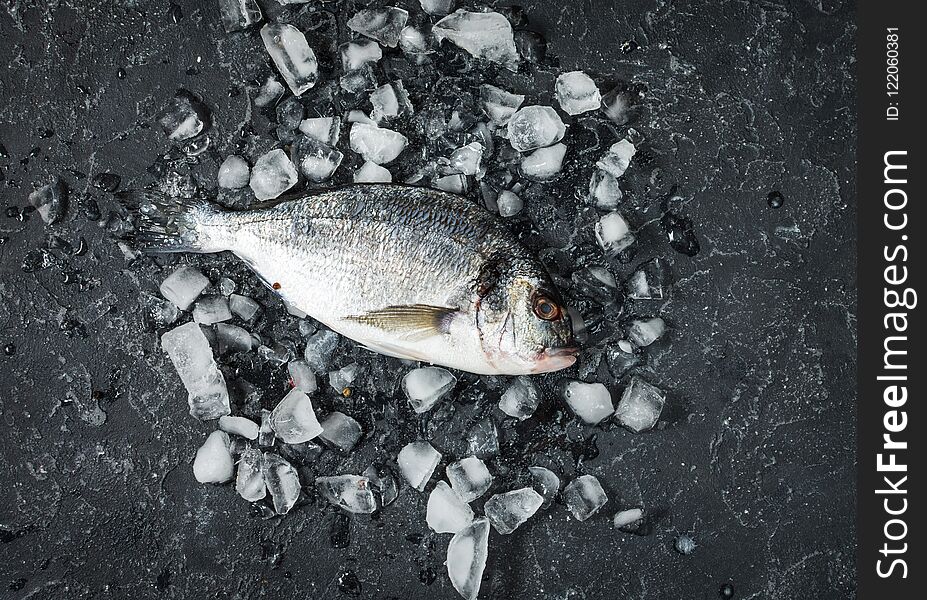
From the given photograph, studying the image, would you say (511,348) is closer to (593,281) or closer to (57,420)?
(593,281)

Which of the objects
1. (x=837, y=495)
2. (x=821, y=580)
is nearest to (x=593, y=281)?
(x=837, y=495)

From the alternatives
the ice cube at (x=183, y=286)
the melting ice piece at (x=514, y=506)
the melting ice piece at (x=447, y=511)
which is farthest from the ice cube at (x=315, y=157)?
the melting ice piece at (x=514, y=506)

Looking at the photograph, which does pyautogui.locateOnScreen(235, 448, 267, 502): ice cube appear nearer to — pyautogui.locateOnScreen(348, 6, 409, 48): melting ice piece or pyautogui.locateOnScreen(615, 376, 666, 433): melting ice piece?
pyautogui.locateOnScreen(615, 376, 666, 433): melting ice piece

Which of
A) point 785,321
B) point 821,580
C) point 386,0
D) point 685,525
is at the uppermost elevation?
point 386,0

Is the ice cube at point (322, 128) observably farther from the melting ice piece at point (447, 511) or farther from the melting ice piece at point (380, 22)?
the melting ice piece at point (447, 511)

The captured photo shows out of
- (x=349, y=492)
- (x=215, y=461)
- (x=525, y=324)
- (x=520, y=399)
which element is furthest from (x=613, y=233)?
(x=215, y=461)
